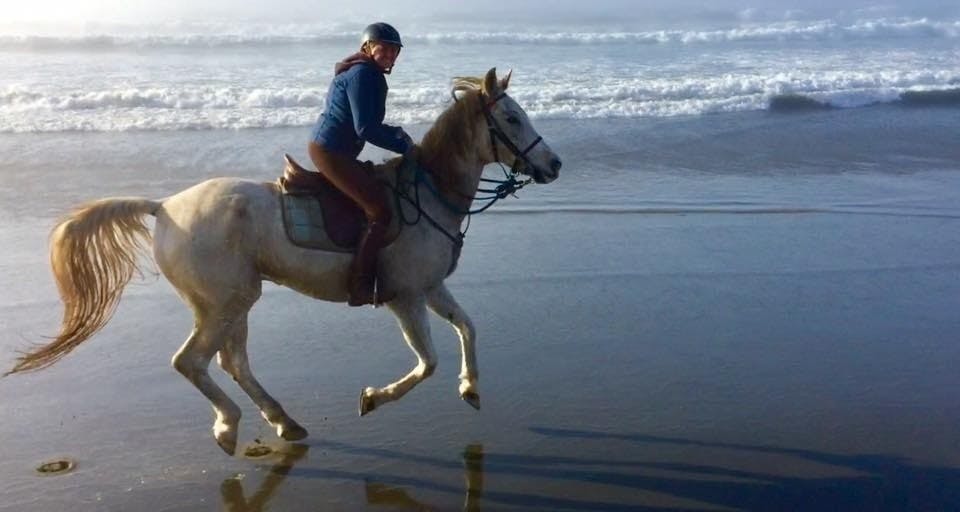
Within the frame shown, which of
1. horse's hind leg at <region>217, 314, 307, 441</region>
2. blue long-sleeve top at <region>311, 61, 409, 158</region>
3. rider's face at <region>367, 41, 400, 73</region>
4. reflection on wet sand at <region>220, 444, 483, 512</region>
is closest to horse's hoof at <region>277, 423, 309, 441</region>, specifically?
horse's hind leg at <region>217, 314, 307, 441</region>

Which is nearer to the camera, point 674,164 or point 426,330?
point 426,330

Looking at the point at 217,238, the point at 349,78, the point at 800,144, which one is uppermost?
the point at 349,78

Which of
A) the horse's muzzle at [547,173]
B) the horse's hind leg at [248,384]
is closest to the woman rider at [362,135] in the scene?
the horse's hind leg at [248,384]

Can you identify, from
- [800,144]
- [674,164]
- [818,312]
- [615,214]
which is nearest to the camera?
[818,312]

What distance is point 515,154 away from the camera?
568 cm

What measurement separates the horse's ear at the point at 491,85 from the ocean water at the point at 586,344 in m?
1.78

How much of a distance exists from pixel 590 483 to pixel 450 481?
0.70m

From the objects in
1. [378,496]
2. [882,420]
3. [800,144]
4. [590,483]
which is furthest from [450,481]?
[800,144]

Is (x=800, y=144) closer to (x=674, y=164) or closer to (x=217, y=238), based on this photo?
(x=674, y=164)

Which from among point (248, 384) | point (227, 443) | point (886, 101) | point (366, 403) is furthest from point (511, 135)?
point (886, 101)

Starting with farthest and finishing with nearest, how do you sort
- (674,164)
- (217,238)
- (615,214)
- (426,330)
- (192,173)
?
(674,164) → (192,173) → (615,214) → (426,330) → (217,238)

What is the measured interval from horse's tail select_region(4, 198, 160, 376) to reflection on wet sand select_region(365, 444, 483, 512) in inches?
68.9

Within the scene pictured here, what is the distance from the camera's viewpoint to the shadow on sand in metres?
4.81

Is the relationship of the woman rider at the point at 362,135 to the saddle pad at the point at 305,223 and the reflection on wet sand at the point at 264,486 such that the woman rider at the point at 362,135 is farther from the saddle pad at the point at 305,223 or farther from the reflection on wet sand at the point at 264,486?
the reflection on wet sand at the point at 264,486
